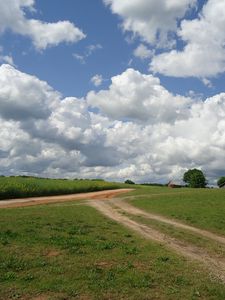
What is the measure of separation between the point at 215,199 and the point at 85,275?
37.3 m

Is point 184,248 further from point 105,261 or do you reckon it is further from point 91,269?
point 91,269

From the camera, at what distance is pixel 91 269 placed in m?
14.8

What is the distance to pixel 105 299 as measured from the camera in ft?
38.8

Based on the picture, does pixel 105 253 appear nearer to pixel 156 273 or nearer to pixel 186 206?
pixel 156 273

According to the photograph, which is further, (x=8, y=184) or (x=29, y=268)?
(x=8, y=184)

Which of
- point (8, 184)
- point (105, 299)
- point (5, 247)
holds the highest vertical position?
point (8, 184)

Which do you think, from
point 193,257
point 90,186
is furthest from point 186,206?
point 90,186

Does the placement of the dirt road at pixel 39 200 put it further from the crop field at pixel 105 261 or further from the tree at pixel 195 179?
the tree at pixel 195 179

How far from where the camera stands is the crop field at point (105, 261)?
1263 centimetres

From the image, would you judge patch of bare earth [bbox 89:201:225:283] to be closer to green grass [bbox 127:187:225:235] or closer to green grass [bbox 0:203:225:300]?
green grass [bbox 0:203:225:300]

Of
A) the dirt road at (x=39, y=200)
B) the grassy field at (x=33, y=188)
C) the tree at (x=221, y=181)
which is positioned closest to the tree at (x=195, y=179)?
the tree at (x=221, y=181)

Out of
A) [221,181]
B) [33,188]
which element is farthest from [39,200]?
[221,181]

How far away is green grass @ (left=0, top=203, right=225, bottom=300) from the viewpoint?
1252cm

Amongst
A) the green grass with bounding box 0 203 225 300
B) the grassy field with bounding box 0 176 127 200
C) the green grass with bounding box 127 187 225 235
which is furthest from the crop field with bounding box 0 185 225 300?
the grassy field with bounding box 0 176 127 200
